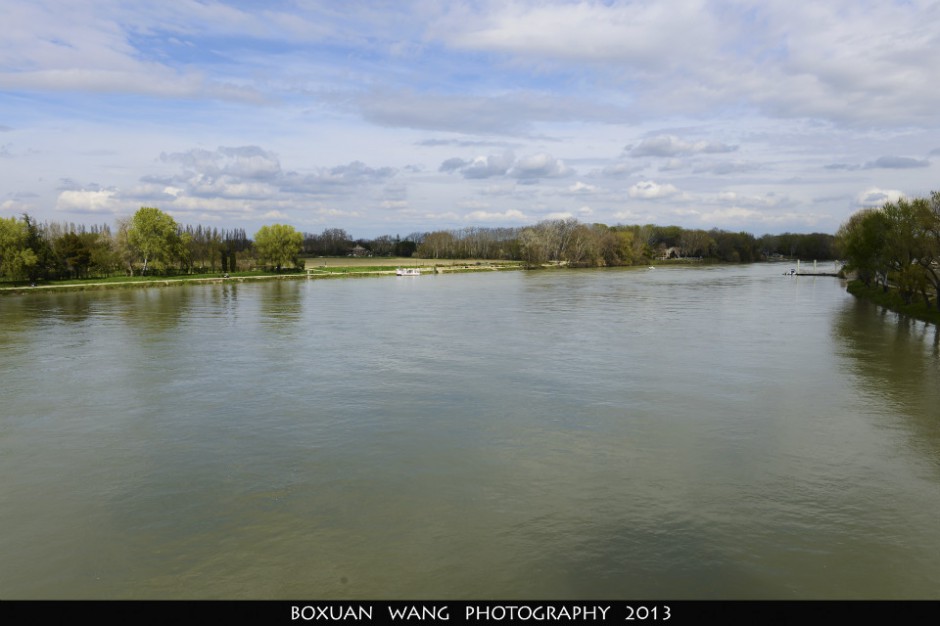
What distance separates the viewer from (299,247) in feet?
286

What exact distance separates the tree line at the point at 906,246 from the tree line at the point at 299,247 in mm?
67050

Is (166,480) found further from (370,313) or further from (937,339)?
(937,339)

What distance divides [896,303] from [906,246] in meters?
5.35

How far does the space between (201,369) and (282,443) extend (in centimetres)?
1001

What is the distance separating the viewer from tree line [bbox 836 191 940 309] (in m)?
36.0

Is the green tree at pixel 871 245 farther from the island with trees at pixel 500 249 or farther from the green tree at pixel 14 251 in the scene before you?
the green tree at pixel 14 251

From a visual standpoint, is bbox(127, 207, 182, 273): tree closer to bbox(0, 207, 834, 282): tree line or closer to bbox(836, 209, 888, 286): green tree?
bbox(0, 207, 834, 282): tree line

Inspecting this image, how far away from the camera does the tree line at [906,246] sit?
3603 cm

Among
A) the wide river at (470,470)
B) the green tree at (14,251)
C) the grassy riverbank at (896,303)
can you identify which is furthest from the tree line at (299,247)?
the grassy riverbank at (896,303)

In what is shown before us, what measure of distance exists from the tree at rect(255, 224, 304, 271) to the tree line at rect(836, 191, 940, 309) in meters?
65.9

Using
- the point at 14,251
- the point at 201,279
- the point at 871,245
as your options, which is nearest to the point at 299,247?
the point at 201,279

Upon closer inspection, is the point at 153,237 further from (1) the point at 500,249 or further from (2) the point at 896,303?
(1) the point at 500,249

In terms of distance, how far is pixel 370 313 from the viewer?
40969 millimetres
